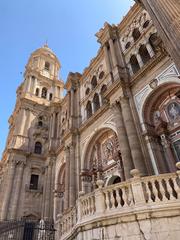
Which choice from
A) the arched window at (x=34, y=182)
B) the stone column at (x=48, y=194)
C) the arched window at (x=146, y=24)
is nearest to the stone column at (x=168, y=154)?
the arched window at (x=146, y=24)

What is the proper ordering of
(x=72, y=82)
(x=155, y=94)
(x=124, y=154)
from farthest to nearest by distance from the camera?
(x=72, y=82) < (x=155, y=94) < (x=124, y=154)

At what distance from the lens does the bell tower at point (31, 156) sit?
802 inches

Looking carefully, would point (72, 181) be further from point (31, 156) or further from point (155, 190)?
point (155, 190)

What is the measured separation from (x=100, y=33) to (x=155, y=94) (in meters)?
11.1

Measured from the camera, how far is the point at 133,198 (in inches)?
269

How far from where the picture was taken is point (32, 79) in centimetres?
3275

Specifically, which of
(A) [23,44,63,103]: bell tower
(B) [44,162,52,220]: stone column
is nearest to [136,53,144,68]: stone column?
(B) [44,162,52,220]: stone column

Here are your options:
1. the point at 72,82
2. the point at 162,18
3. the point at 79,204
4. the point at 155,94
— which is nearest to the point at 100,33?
the point at 72,82

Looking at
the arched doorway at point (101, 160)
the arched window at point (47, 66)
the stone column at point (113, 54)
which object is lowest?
the arched doorway at point (101, 160)

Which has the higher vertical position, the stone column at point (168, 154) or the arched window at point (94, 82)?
the arched window at point (94, 82)

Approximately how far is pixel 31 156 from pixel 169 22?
20972 mm

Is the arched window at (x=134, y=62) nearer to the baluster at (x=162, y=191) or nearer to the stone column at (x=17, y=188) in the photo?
the baluster at (x=162, y=191)

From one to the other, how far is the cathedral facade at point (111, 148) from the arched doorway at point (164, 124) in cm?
6

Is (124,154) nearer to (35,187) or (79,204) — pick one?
(79,204)
